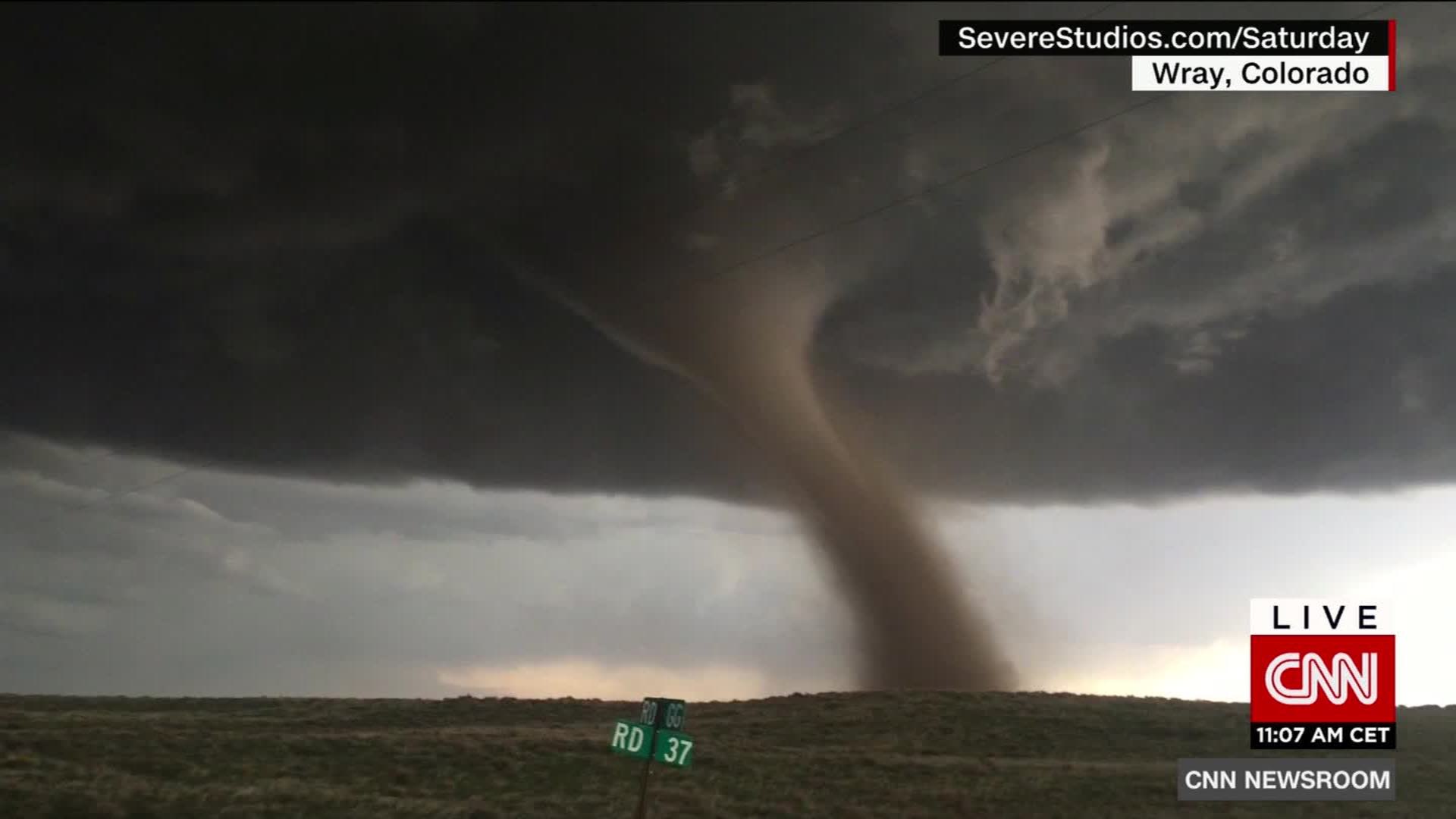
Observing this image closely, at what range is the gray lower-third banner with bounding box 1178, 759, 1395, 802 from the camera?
41250 millimetres

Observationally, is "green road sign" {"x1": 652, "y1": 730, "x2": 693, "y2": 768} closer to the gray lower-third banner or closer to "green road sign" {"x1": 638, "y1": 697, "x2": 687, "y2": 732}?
"green road sign" {"x1": 638, "y1": 697, "x2": 687, "y2": 732}

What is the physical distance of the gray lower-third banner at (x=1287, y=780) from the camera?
41.2 metres

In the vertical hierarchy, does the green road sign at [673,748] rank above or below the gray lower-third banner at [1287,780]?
above

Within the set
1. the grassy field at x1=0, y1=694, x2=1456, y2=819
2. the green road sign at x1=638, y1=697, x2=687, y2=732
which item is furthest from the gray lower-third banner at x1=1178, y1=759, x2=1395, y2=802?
the green road sign at x1=638, y1=697, x2=687, y2=732

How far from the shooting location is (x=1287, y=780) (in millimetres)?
44188

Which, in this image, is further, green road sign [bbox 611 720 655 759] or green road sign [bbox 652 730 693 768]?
green road sign [bbox 611 720 655 759]

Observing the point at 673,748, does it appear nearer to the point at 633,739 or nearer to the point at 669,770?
the point at 633,739

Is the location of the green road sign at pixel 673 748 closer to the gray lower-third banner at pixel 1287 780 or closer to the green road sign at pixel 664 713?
the green road sign at pixel 664 713

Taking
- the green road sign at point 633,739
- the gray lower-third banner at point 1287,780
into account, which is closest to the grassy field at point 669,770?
the gray lower-third banner at point 1287,780

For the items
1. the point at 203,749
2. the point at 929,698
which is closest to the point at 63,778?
the point at 203,749

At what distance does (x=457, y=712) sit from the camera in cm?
7381

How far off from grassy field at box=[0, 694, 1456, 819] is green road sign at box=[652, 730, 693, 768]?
1650 centimetres

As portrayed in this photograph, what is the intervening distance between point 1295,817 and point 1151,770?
9.12 metres

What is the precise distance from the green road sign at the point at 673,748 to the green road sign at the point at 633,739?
199mm
